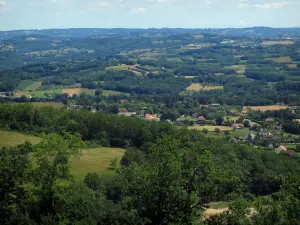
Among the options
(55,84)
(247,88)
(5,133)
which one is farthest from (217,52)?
(5,133)

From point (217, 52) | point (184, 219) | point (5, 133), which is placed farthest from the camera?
point (217, 52)

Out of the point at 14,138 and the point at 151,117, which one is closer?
the point at 14,138

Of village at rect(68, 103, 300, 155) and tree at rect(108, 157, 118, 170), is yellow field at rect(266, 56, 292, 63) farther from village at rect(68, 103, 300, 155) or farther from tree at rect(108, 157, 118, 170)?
tree at rect(108, 157, 118, 170)

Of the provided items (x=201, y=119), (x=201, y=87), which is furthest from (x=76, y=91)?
(x=201, y=119)

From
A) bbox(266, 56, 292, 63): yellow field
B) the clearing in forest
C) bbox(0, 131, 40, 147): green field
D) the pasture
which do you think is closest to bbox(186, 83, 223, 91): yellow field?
the clearing in forest

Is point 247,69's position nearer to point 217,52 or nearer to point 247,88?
point 247,88

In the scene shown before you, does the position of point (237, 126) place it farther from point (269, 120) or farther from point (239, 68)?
point (239, 68)

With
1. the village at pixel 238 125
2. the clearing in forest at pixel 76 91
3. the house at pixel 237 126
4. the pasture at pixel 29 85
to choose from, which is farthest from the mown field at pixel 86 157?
the pasture at pixel 29 85
